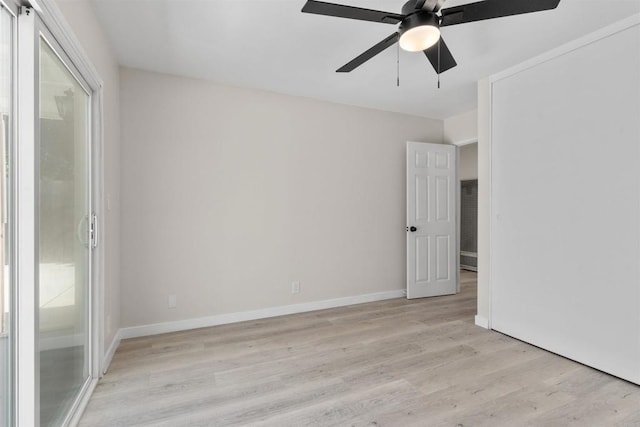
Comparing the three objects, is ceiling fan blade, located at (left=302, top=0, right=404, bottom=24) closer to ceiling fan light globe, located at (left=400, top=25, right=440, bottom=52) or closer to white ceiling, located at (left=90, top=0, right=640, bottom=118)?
ceiling fan light globe, located at (left=400, top=25, right=440, bottom=52)

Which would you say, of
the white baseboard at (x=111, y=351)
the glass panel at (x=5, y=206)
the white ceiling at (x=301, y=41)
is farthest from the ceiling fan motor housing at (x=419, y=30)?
the white baseboard at (x=111, y=351)

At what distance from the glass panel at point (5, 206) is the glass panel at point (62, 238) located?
0.19 m

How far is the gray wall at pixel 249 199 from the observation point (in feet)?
9.88

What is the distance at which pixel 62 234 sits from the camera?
1.71 metres

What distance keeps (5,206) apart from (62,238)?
531 millimetres

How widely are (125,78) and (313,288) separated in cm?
285

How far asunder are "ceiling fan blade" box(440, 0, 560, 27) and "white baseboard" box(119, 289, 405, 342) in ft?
9.89

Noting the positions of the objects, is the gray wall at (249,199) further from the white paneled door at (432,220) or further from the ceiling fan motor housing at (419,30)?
the ceiling fan motor housing at (419,30)

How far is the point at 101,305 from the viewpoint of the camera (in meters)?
2.20

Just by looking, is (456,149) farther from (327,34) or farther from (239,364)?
(239,364)

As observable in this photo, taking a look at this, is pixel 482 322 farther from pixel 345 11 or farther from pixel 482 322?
pixel 345 11

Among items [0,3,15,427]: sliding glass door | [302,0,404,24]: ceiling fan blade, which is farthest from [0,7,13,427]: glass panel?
[302,0,404,24]: ceiling fan blade

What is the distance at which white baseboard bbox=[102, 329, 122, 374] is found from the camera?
230 cm

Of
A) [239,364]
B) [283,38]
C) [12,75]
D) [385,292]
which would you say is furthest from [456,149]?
[12,75]
